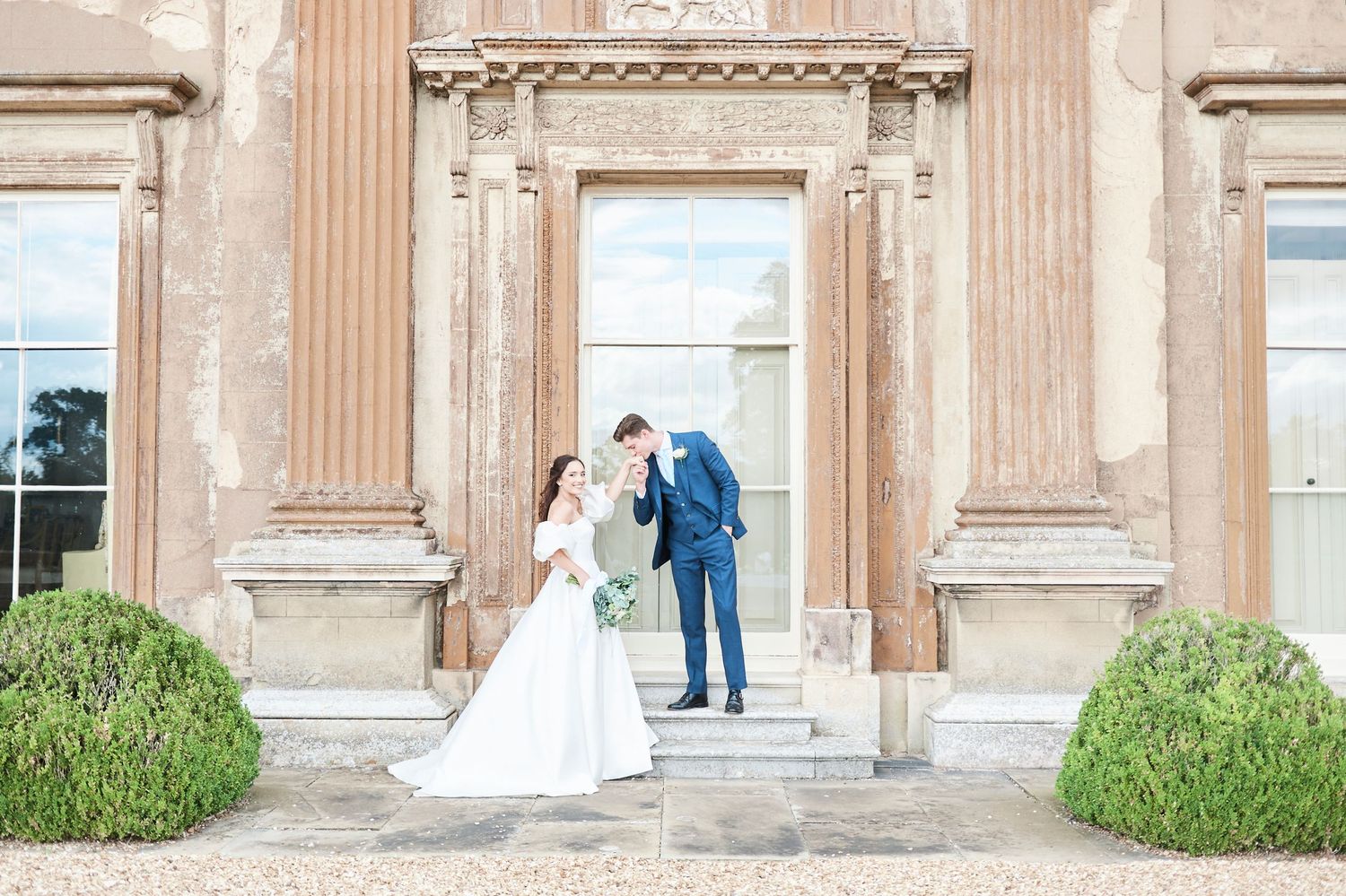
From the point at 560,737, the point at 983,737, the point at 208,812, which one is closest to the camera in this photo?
the point at 208,812

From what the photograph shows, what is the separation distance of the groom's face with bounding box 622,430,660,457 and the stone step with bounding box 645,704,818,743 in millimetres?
1490

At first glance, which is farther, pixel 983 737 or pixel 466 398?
pixel 466 398

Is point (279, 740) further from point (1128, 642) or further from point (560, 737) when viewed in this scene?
point (1128, 642)

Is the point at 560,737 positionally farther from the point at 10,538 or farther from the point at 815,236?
the point at 10,538

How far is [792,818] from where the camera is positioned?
5.37 meters

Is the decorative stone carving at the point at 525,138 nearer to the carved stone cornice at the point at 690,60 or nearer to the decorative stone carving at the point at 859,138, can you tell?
the carved stone cornice at the point at 690,60

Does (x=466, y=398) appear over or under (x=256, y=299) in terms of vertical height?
under

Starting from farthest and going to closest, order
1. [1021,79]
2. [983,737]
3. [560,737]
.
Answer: [1021,79] → [983,737] → [560,737]

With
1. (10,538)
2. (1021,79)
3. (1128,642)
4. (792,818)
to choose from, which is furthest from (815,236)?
(10,538)

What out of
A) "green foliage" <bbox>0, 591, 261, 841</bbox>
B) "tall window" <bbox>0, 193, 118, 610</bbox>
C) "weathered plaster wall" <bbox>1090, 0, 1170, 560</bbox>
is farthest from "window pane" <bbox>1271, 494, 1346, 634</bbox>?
"tall window" <bbox>0, 193, 118, 610</bbox>

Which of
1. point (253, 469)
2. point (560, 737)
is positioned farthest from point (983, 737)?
point (253, 469)

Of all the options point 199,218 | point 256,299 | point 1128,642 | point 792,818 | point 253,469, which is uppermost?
point 199,218

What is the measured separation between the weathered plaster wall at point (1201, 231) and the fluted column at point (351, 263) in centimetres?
463

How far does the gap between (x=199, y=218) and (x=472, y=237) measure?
1749 millimetres
